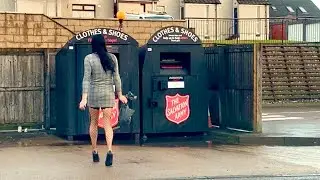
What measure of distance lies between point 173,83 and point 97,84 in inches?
133

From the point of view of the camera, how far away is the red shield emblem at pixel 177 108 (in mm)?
12977

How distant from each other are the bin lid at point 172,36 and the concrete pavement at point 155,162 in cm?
Result: 211

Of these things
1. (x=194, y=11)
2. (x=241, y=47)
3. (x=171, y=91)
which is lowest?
(x=171, y=91)

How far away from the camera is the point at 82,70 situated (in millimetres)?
12633

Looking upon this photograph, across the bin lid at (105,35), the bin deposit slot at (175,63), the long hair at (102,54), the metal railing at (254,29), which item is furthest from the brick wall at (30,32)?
the metal railing at (254,29)

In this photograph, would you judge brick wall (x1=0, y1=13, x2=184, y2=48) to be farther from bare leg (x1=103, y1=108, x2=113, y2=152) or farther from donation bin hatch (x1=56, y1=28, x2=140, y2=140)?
bare leg (x1=103, y1=108, x2=113, y2=152)

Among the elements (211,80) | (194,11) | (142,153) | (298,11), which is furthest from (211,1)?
(142,153)

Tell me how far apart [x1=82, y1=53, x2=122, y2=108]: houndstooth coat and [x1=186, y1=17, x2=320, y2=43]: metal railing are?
19.7 metres

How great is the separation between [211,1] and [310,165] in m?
35.1

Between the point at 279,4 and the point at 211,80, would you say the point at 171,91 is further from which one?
the point at 279,4

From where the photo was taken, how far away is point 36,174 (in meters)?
9.03

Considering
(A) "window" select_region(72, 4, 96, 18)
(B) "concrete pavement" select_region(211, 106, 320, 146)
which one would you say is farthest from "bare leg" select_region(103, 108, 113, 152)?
(A) "window" select_region(72, 4, 96, 18)

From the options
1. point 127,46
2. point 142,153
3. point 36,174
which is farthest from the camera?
point 127,46

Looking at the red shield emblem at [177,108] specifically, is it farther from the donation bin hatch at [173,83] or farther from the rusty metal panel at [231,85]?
the rusty metal panel at [231,85]
